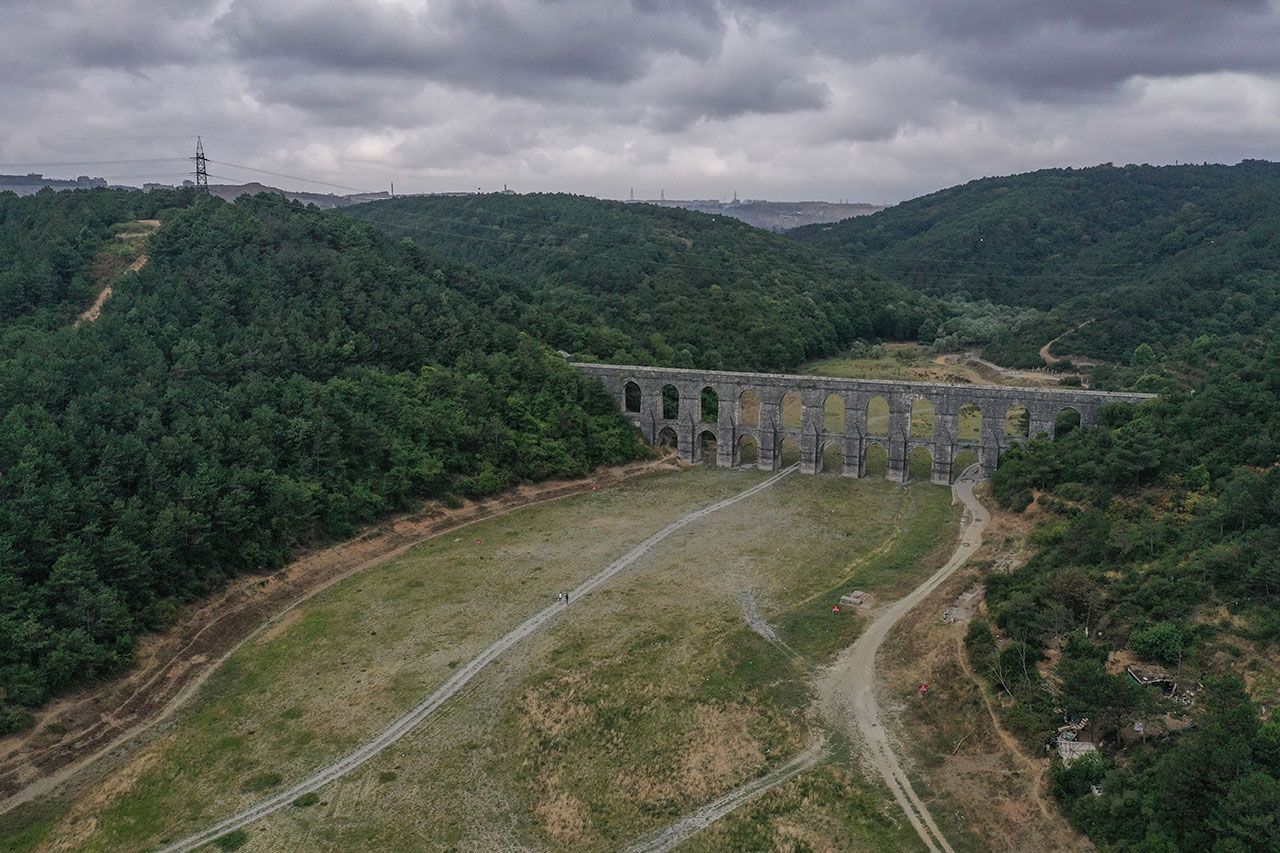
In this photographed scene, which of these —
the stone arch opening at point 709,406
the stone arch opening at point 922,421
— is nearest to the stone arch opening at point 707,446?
the stone arch opening at point 709,406

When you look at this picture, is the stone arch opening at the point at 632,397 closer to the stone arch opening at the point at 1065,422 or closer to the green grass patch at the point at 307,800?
the stone arch opening at the point at 1065,422

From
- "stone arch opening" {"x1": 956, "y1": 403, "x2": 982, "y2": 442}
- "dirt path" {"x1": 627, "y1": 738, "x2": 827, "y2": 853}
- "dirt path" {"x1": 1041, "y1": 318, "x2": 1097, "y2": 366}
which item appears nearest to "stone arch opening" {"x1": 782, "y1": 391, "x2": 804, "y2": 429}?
→ "stone arch opening" {"x1": 956, "y1": 403, "x2": 982, "y2": 442}

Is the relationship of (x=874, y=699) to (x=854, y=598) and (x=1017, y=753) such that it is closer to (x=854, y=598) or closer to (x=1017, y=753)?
(x=1017, y=753)

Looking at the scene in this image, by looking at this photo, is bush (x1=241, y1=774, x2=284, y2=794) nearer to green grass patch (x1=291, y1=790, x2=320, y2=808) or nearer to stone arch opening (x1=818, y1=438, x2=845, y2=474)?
green grass patch (x1=291, y1=790, x2=320, y2=808)

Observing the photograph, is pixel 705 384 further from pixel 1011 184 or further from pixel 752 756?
pixel 1011 184

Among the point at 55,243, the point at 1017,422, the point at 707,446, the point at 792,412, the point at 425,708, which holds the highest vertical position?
the point at 55,243

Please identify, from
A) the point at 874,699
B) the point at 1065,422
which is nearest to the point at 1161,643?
the point at 874,699

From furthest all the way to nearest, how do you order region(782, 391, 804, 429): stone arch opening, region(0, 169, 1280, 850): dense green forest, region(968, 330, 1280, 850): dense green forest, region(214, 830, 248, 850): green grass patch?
region(782, 391, 804, 429): stone arch opening, region(0, 169, 1280, 850): dense green forest, region(214, 830, 248, 850): green grass patch, region(968, 330, 1280, 850): dense green forest
